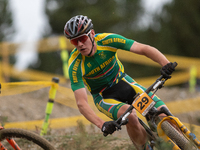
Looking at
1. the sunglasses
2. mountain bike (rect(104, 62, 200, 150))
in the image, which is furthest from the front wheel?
the sunglasses

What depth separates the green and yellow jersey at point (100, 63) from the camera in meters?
4.34

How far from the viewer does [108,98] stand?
14.6ft

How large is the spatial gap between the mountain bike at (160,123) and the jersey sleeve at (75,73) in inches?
34.4

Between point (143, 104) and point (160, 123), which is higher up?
point (143, 104)

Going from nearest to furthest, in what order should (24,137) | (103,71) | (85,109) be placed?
1. (24,137)
2. (85,109)
3. (103,71)

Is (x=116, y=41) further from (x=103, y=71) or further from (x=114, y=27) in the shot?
(x=114, y=27)

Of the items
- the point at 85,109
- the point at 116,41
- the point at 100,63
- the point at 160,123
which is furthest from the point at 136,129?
the point at 116,41

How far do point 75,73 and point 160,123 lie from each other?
1384 millimetres

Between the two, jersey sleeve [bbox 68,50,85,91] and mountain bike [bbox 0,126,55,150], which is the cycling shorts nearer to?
jersey sleeve [bbox 68,50,85,91]

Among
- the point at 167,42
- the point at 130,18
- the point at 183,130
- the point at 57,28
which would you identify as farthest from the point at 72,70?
the point at 130,18

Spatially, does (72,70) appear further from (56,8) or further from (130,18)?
(130,18)

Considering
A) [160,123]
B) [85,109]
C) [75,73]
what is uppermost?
[75,73]

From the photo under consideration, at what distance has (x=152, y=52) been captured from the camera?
4.11 metres

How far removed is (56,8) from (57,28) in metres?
2.35
